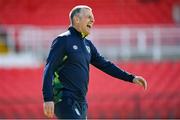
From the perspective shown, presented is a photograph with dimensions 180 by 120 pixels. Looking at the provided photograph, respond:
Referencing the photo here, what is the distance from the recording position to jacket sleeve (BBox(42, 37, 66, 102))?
25.0ft

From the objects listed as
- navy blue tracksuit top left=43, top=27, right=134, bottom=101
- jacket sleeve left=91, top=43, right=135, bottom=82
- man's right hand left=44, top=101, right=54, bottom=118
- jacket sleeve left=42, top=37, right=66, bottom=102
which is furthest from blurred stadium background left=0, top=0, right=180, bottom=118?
man's right hand left=44, top=101, right=54, bottom=118

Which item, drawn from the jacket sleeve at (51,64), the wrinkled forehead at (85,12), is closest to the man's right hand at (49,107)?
the jacket sleeve at (51,64)

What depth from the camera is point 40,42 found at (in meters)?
19.4

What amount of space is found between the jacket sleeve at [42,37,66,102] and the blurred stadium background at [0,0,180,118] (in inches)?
364

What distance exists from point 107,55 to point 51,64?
11.4 metres

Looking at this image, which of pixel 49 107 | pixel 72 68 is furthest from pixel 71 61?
pixel 49 107

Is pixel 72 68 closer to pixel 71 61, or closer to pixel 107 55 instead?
pixel 71 61

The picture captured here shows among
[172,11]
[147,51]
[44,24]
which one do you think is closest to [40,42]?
[147,51]

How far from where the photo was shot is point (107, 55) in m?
19.1

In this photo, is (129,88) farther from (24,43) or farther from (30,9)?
(30,9)

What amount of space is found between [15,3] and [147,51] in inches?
238

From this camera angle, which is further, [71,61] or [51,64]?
[71,61]

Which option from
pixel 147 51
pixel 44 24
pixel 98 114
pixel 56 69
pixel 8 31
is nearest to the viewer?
pixel 56 69

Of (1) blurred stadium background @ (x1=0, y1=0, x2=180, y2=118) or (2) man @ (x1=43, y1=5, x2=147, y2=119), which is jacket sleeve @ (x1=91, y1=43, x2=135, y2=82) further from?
(1) blurred stadium background @ (x1=0, y1=0, x2=180, y2=118)
